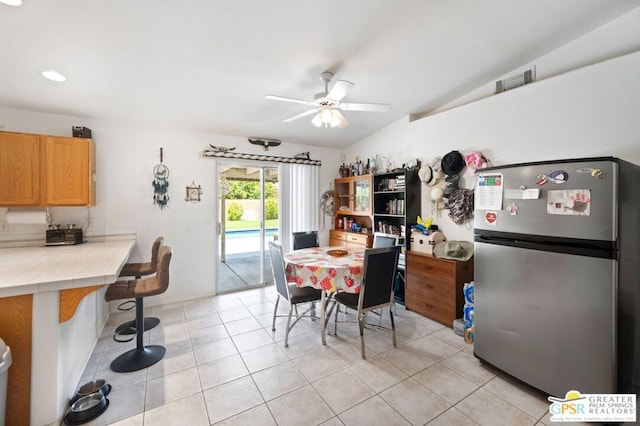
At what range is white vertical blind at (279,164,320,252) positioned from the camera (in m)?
4.46

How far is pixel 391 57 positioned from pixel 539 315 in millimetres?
2416

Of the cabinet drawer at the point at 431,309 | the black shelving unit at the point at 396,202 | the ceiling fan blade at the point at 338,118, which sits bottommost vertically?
the cabinet drawer at the point at 431,309

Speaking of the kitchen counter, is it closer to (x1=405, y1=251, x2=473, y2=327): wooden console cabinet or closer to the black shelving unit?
(x1=405, y1=251, x2=473, y2=327): wooden console cabinet

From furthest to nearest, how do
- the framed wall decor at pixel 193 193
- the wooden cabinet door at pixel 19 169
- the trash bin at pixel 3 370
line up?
1. the framed wall decor at pixel 193 193
2. the wooden cabinet door at pixel 19 169
3. the trash bin at pixel 3 370

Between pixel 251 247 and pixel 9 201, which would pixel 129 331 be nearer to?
pixel 9 201

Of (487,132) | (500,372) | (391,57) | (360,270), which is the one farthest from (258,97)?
(500,372)

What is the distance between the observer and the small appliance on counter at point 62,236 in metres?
2.84

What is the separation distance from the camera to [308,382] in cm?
203

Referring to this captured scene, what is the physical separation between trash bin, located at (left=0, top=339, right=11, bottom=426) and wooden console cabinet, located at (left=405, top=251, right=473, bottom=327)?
3.37 metres

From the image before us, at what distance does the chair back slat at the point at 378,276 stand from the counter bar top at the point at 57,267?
1.86 metres

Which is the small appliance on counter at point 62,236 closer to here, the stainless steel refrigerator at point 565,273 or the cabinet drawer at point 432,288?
the cabinet drawer at point 432,288

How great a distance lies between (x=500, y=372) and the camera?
84.3 inches

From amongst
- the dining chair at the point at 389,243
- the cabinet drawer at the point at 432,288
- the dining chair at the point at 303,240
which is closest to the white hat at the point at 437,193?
the dining chair at the point at 389,243

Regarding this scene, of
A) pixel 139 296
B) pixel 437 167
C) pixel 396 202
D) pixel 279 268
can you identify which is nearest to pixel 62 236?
pixel 139 296
